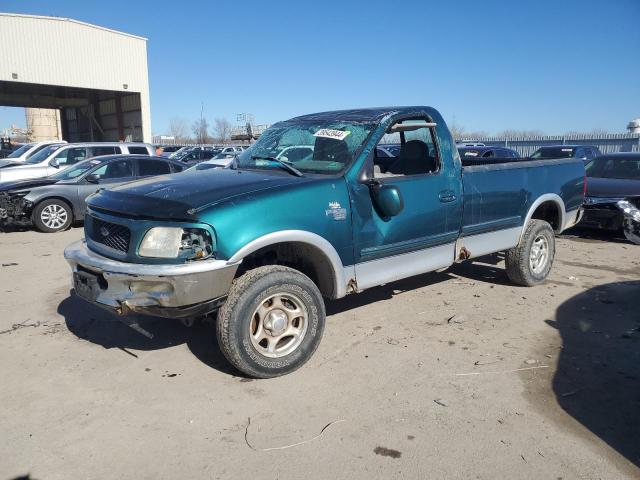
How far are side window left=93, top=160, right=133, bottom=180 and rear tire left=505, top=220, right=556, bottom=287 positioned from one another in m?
7.98

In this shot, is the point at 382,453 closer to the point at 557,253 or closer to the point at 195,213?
the point at 195,213

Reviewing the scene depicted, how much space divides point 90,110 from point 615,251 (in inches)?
1424

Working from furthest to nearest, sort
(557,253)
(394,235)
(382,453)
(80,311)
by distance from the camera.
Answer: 1. (557,253)
2. (80,311)
3. (394,235)
4. (382,453)

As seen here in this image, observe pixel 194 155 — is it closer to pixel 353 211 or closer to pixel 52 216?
pixel 52 216

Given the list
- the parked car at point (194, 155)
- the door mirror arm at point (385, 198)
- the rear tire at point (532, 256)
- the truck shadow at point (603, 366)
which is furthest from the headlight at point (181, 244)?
the parked car at point (194, 155)

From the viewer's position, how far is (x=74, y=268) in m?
3.74

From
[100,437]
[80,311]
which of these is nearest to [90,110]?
[80,311]

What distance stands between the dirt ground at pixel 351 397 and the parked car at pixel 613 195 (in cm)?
383

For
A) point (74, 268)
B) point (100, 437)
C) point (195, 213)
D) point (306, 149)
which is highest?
point (306, 149)

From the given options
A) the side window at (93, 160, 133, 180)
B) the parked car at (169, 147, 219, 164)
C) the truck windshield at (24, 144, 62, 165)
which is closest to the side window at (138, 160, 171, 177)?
the side window at (93, 160, 133, 180)

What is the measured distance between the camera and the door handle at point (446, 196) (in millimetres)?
4484

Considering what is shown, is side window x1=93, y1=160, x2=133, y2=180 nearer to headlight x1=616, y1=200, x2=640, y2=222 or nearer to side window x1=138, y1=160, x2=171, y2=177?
side window x1=138, y1=160, x2=171, y2=177

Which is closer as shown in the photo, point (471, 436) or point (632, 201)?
point (471, 436)

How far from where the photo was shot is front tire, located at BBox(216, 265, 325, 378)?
10.9 feet
